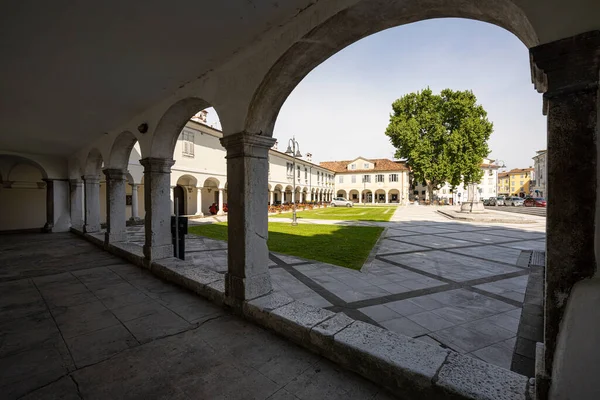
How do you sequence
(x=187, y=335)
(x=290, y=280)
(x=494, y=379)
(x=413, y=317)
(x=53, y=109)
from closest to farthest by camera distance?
(x=494, y=379), (x=187, y=335), (x=413, y=317), (x=290, y=280), (x=53, y=109)

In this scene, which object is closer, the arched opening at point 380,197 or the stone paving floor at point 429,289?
the stone paving floor at point 429,289

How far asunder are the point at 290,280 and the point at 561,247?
168 inches

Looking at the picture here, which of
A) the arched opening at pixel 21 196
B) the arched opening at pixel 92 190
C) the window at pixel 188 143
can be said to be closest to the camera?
the arched opening at pixel 92 190

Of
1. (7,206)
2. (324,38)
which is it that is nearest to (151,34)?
(324,38)

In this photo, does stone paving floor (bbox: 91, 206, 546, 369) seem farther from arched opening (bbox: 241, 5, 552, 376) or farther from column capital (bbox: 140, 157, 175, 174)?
column capital (bbox: 140, 157, 175, 174)

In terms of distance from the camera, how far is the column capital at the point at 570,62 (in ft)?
4.99

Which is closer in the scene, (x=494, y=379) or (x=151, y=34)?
(x=494, y=379)

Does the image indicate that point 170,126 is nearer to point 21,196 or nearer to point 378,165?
point 21,196

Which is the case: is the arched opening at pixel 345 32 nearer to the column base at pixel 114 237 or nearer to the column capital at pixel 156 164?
the column capital at pixel 156 164

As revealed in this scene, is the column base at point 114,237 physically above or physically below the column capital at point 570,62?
below

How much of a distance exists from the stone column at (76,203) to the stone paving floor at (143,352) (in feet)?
30.0

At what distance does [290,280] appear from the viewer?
5270 mm

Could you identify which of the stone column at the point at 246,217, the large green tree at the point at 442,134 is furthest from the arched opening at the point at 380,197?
the stone column at the point at 246,217

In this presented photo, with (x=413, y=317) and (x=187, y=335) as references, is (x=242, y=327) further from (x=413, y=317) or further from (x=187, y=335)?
(x=413, y=317)
